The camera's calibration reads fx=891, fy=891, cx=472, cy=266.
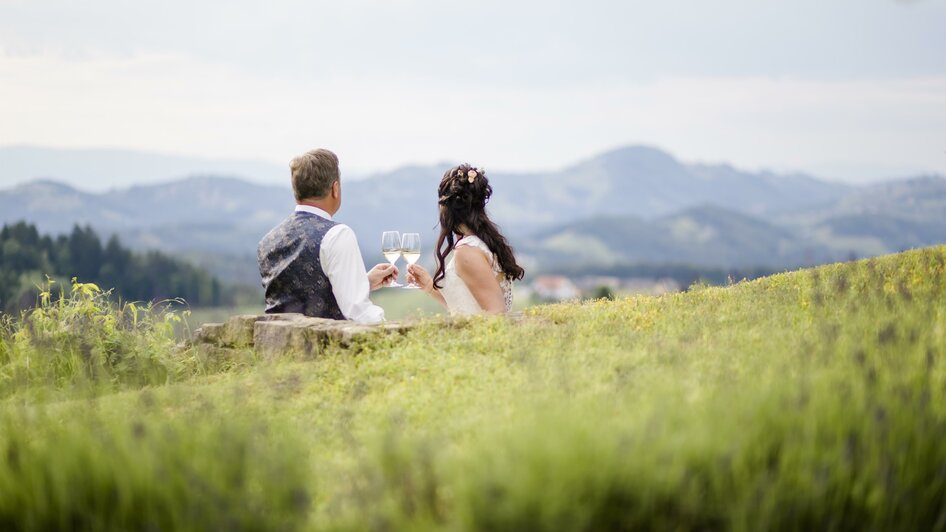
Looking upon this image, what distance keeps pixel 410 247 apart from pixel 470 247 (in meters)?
0.81

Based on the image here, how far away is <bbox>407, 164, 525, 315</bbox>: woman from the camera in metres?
9.46

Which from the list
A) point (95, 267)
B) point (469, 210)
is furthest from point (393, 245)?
point (95, 267)

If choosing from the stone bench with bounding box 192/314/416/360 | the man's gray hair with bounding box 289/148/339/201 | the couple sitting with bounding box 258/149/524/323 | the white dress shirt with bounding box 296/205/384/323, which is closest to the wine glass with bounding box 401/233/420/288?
the couple sitting with bounding box 258/149/524/323

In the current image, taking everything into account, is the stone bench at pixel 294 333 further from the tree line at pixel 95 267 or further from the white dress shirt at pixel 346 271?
the tree line at pixel 95 267

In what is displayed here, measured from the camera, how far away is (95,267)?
407 feet

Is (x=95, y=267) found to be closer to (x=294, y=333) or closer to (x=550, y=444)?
(x=294, y=333)

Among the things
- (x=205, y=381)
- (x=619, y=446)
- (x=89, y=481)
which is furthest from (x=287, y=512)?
(x=205, y=381)

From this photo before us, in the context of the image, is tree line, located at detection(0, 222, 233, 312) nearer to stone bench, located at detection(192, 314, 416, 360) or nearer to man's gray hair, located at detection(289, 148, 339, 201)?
stone bench, located at detection(192, 314, 416, 360)

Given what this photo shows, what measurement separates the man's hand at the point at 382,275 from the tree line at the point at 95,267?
90.6 meters

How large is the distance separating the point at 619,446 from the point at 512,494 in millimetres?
629

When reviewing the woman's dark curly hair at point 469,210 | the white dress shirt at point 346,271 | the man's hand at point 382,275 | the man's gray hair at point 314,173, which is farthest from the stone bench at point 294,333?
the man's gray hair at point 314,173

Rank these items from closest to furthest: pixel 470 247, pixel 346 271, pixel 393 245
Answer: pixel 393 245
pixel 346 271
pixel 470 247

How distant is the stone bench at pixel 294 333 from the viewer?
8812 mm

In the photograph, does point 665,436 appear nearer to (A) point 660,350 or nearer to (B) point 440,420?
(B) point 440,420
